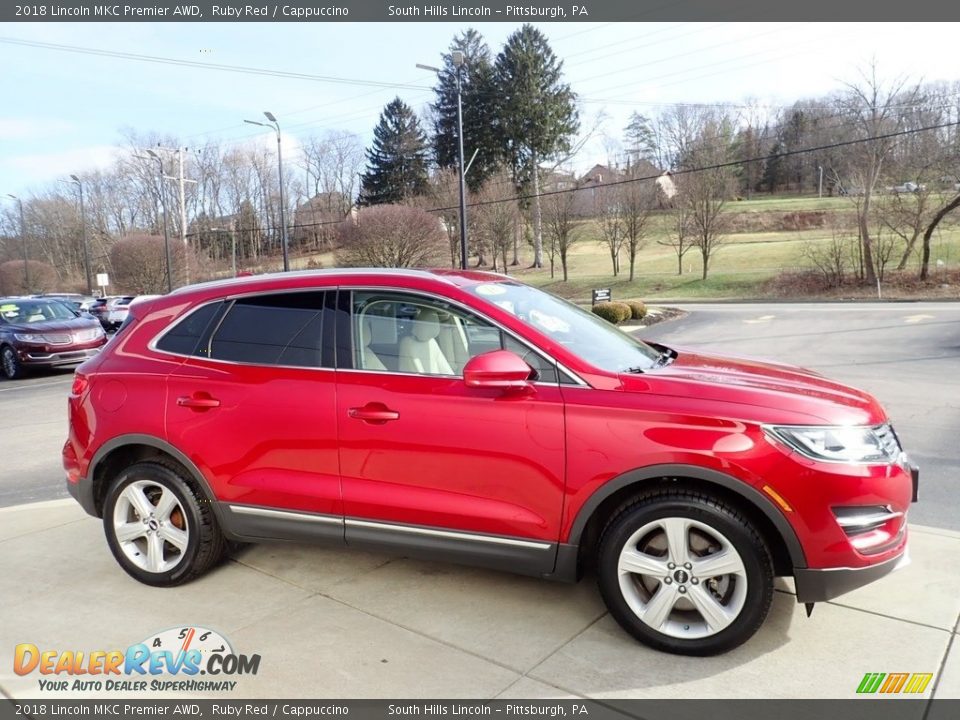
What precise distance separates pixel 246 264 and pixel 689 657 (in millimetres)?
74300

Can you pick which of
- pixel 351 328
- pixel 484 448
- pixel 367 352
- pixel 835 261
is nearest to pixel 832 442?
pixel 484 448

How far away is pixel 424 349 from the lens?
139 inches

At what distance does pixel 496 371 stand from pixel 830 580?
1.61m

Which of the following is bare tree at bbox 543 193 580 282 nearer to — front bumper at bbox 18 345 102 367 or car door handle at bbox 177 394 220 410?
front bumper at bbox 18 345 102 367

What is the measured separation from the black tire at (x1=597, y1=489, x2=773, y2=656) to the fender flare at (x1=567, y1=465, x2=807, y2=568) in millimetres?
93

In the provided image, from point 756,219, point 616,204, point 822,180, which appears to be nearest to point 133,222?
point 616,204

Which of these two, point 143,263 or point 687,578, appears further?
point 143,263

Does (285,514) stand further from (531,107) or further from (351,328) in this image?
(531,107)

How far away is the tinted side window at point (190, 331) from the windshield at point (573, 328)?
1.51 meters

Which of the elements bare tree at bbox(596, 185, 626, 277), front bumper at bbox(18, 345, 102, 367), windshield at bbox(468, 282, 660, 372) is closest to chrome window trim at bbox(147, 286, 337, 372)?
windshield at bbox(468, 282, 660, 372)

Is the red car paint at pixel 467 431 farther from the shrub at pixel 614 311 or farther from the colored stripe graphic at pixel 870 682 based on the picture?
the shrub at pixel 614 311

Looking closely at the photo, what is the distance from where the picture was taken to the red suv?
9.57ft

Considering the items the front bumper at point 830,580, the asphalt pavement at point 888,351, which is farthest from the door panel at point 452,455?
the asphalt pavement at point 888,351
